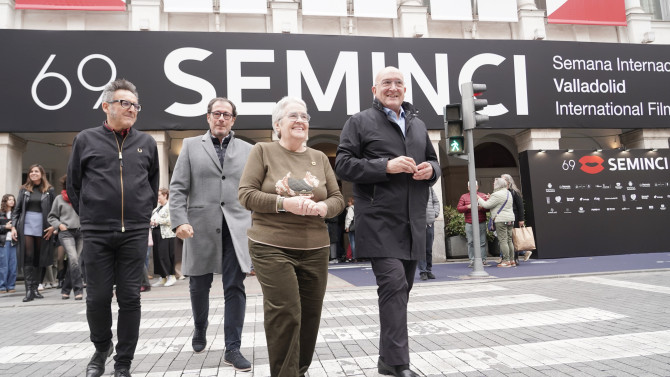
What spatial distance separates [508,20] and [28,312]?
1388 cm

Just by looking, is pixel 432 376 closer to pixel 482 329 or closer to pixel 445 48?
pixel 482 329

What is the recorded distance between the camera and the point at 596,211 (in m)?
13.1

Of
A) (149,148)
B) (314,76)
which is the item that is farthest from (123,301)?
(314,76)

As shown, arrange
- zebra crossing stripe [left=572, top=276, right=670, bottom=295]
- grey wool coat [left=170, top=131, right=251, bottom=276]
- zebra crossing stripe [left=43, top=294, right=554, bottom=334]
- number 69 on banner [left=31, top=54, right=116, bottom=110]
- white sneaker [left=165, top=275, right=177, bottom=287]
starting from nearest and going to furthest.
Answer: grey wool coat [left=170, top=131, right=251, bottom=276] < zebra crossing stripe [left=43, top=294, right=554, bottom=334] < zebra crossing stripe [left=572, top=276, right=670, bottom=295] < white sneaker [left=165, top=275, right=177, bottom=287] < number 69 on banner [left=31, top=54, right=116, bottom=110]

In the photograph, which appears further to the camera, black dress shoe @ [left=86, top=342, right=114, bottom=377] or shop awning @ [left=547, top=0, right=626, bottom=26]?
shop awning @ [left=547, top=0, right=626, bottom=26]

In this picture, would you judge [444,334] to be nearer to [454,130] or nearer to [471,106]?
[454,130]

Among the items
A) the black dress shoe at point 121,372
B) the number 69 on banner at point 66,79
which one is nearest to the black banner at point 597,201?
the number 69 on banner at point 66,79

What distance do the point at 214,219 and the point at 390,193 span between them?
1.48 meters

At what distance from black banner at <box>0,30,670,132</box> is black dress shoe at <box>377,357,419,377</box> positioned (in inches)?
373

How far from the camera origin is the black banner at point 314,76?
11430mm

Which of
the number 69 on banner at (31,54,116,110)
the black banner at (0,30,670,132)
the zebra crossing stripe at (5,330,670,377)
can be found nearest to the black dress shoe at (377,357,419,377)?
the zebra crossing stripe at (5,330,670,377)

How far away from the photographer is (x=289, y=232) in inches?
111

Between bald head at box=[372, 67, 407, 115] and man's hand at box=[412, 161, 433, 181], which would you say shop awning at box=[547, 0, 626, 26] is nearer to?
bald head at box=[372, 67, 407, 115]

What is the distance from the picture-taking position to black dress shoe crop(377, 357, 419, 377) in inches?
124
